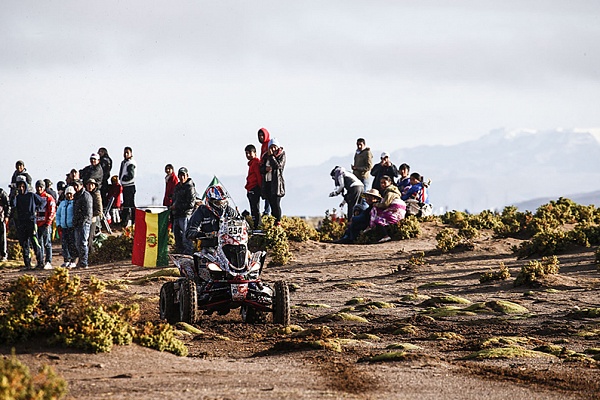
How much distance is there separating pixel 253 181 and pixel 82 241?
4549 mm

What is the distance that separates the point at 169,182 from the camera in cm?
3078

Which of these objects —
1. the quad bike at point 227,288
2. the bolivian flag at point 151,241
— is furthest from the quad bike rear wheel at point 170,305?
the bolivian flag at point 151,241

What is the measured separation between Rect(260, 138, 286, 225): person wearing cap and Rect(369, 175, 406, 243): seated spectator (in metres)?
2.89

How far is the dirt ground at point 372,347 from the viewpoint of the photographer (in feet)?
32.1

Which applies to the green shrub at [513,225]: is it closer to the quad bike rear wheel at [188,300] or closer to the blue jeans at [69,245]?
the blue jeans at [69,245]

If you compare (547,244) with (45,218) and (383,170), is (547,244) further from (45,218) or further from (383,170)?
(45,218)

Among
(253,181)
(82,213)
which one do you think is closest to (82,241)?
(82,213)

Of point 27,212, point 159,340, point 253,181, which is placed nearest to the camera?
point 159,340

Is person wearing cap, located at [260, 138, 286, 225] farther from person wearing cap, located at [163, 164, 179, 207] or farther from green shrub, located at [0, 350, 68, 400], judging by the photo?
green shrub, located at [0, 350, 68, 400]

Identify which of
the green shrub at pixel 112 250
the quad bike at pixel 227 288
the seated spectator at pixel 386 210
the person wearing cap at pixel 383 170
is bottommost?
the quad bike at pixel 227 288

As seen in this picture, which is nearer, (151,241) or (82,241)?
(82,241)

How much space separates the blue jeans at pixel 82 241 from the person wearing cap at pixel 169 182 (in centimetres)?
428

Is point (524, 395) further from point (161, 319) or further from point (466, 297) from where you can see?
point (466, 297)

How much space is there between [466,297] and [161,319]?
593 centimetres
